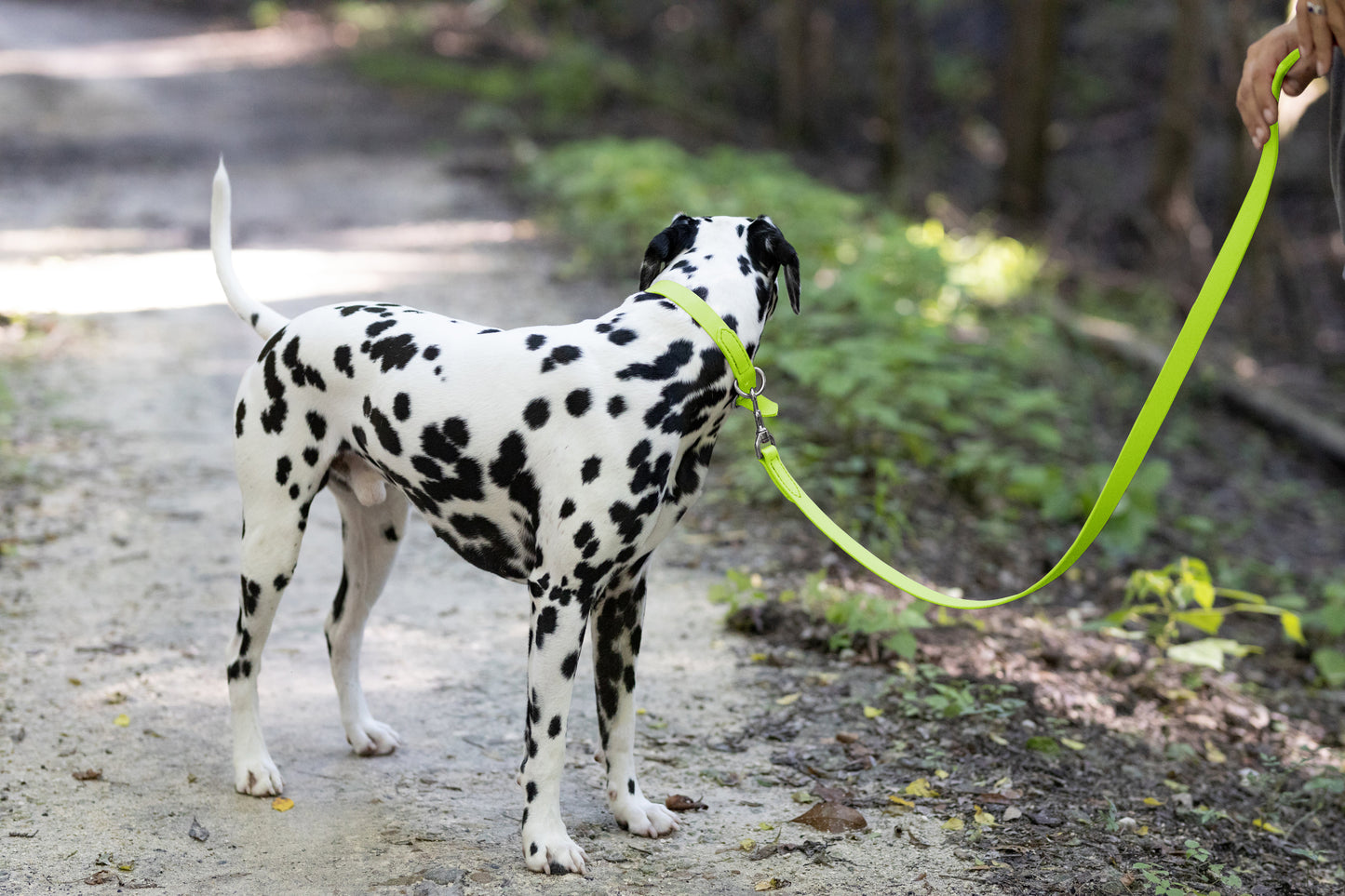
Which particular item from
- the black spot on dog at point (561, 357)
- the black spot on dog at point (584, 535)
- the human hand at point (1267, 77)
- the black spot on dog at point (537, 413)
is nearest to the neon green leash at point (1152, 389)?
the human hand at point (1267, 77)

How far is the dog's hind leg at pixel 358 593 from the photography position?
3975 millimetres

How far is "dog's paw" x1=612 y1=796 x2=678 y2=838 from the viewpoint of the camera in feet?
12.1

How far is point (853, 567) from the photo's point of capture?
602cm

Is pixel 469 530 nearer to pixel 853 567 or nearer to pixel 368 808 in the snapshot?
pixel 368 808

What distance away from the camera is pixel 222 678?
466 cm

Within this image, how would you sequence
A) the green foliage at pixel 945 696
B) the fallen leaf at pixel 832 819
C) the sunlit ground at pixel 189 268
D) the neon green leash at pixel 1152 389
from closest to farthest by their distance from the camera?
the neon green leash at pixel 1152 389, the fallen leaf at pixel 832 819, the green foliage at pixel 945 696, the sunlit ground at pixel 189 268

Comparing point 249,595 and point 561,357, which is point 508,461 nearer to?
point 561,357

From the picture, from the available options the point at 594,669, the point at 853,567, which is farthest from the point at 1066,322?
the point at 594,669

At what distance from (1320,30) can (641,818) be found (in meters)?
3.06

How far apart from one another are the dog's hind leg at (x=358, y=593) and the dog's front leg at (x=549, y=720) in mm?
916

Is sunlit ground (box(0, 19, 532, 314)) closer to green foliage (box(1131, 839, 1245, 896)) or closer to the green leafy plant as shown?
the green leafy plant

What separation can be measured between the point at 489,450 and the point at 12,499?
4.25 metres

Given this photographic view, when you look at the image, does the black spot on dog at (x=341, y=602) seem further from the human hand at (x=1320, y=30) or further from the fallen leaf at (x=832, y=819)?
the human hand at (x=1320, y=30)

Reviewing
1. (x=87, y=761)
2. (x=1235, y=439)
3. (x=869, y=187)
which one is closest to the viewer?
(x=87, y=761)
